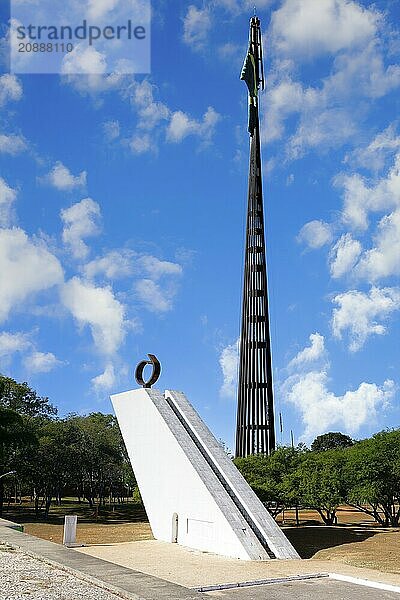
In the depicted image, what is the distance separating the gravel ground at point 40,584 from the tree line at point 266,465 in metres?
14.1

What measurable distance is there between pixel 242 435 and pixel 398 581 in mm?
22865

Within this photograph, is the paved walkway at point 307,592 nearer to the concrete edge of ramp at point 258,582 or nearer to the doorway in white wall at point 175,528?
the concrete edge of ramp at point 258,582

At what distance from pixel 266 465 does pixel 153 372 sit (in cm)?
706

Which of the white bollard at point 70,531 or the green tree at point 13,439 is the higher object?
the green tree at point 13,439

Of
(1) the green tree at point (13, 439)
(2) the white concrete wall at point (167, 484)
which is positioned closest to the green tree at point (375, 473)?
(2) the white concrete wall at point (167, 484)

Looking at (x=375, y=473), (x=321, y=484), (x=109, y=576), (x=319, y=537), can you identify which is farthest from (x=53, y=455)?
(x=109, y=576)

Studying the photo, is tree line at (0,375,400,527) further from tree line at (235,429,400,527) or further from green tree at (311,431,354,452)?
green tree at (311,431,354,452)

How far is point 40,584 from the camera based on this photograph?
726cm

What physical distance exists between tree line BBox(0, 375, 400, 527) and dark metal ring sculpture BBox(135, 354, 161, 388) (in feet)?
18.8

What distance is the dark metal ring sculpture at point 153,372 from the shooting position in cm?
1914

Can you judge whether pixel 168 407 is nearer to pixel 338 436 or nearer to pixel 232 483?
pixel 232 483

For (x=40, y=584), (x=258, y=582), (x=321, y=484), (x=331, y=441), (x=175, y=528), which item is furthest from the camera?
(x=331, y=441)

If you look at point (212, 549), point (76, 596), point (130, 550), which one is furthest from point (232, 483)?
point (76, 596)

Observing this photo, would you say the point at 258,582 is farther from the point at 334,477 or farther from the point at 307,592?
the point at 334,477
